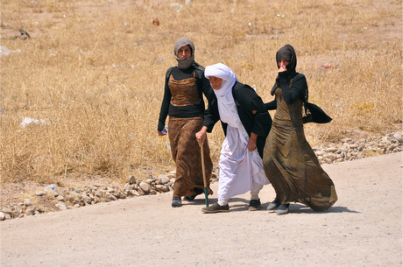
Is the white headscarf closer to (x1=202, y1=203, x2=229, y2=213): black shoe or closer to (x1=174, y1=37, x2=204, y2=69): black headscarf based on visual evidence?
(x1=174, y1=37, x2=204, y2=69): black headscarf

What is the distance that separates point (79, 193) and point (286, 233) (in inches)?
104

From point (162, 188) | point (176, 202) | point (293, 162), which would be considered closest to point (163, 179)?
point (162, 188)

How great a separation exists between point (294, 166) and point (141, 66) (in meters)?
8.96

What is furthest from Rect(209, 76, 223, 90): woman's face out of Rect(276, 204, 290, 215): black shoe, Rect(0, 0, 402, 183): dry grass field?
Rect(0, 0, 402, 183): dry grass field

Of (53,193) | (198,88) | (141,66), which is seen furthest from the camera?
(141,66)

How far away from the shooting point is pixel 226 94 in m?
4.37

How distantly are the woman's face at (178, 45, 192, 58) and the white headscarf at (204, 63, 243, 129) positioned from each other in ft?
1.64

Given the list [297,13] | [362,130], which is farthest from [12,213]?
[297,13]

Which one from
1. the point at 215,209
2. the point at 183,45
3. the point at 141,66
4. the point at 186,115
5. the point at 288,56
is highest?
the point at 183,45

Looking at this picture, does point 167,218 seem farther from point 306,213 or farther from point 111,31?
point 111,31

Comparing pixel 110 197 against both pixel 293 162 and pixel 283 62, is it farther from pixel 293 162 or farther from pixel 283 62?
pixel 283 62

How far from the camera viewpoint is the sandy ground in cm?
323

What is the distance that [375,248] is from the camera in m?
3.27

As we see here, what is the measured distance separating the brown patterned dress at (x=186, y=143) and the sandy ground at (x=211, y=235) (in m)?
0.25
